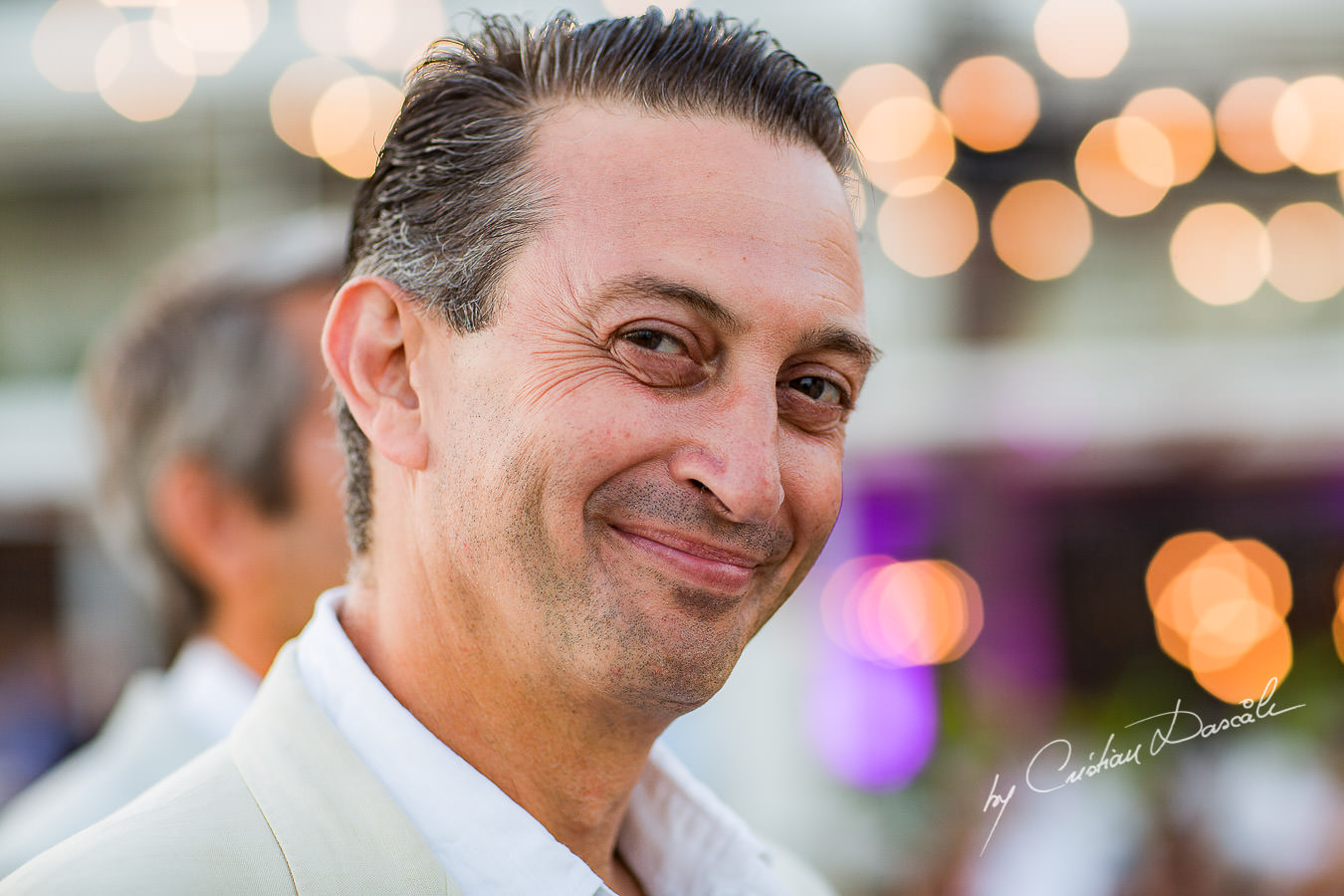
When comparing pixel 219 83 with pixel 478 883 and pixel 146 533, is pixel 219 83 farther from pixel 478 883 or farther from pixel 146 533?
pixel 478 883

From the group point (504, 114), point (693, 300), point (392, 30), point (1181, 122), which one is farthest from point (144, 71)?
point (693, 300)

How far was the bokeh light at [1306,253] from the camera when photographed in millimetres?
6883

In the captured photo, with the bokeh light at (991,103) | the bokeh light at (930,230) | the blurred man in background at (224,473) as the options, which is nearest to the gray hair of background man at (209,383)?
the blurred man in background at (224,473)

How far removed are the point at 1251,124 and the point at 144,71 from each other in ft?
24.2

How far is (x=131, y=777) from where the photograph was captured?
99.3 inches

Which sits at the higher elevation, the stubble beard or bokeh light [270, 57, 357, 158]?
bokeh light [270, 57, 357, 158]

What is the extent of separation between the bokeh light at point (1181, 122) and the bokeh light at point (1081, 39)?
1.04ft

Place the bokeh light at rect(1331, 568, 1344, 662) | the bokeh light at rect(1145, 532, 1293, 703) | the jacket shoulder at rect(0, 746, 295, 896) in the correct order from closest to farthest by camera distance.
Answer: the jacket shoulder at rect(0, 746, 295, 896)
the bokeh light at rect(1331, 568, 1344, 662)
the bokeh light at rect(1145, 532, 1293, 703)

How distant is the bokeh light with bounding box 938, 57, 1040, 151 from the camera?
6887 mm

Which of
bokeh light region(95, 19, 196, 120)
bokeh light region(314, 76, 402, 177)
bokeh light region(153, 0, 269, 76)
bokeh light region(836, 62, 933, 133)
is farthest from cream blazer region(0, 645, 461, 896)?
bokeh light region(95, 19, 196, 120)

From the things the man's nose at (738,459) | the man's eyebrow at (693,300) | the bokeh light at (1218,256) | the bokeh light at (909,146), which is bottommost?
the bokeh light at (1218,256)

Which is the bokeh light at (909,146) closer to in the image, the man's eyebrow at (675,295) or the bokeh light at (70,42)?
the bokeh light at (70,42)

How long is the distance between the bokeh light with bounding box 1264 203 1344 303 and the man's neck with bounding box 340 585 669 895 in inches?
268

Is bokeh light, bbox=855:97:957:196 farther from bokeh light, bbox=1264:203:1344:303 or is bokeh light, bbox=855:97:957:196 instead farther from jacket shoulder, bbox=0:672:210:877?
jacket shoulder, bbox=0:672:210:877
